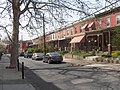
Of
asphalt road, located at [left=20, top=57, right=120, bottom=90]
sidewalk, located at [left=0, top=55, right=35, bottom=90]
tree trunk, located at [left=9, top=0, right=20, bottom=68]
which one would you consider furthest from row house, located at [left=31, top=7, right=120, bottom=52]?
sidewalk, located at [left=0, top=55, right=35, bottom=90]

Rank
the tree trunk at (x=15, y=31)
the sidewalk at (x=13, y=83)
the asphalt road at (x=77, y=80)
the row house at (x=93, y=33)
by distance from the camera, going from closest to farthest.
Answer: the sidewalk at (x=13, y=83)
the asphalt road at (x=77, y=80)
the tree trunk at (x=15, y=31)
the row house at (x=93, y=33)

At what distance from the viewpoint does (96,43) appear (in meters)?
51.2

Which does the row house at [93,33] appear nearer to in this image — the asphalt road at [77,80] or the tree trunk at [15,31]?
the tree trunk at [15,31]

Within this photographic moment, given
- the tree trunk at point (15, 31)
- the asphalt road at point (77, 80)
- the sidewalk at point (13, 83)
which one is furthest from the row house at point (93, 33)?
the sidewalk at point (13, 83)

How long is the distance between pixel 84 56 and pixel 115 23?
7220mm

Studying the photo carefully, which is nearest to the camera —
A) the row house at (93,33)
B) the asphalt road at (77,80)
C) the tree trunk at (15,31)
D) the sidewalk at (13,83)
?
the sidewalk at (13,83)

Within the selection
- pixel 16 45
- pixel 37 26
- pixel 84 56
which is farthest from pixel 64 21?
pixel 84 56

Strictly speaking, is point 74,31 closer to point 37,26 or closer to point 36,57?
point 36,57

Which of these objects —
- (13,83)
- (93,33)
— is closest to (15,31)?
(13,83)

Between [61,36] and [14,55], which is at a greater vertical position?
[61,36]

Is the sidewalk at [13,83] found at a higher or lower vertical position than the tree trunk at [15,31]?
lower

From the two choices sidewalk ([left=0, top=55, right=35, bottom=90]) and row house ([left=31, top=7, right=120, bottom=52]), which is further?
row house ([left=31, top=7, right=120, bottom=52])

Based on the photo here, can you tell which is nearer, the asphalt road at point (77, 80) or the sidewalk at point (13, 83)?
the sidewalk at point (13, 83)

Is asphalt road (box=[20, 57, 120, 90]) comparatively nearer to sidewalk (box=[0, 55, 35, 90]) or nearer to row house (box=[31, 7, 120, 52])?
sidewalk (box=[0, 55, 35, 90])
